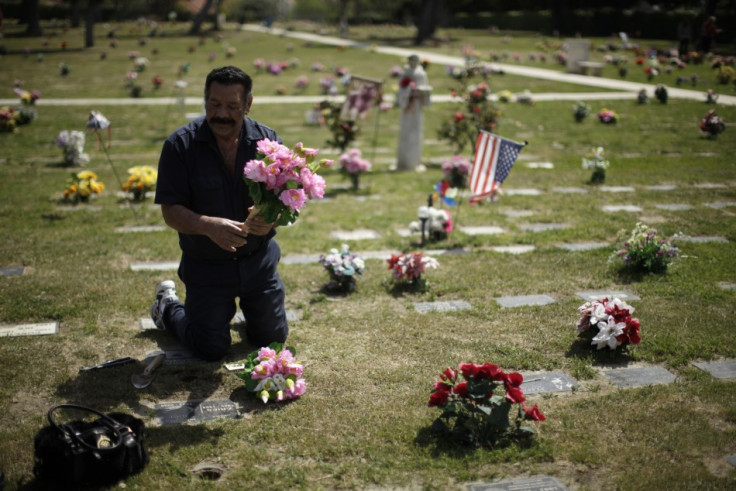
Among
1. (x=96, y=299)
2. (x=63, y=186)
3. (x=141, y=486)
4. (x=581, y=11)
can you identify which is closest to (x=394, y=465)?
(x=141, y=486)

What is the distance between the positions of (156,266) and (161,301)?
165 cm

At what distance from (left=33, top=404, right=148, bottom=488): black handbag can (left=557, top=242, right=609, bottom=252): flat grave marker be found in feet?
17.0

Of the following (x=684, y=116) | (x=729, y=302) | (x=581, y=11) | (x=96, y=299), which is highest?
(x=581, y=11)

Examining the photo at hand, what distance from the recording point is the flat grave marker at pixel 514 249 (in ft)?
23.5

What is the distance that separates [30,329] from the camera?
16.8ft

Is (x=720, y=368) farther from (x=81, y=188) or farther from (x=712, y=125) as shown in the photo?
(x=712, y=125)

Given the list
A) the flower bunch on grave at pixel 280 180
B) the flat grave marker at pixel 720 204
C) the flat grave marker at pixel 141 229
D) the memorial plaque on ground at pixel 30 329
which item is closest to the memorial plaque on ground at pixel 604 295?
the flower bunch on grave at pixel 280 180

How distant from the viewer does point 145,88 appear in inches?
918

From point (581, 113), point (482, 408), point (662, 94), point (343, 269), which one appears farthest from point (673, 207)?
point (662, 94)

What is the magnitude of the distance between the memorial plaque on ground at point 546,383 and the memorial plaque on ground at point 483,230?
3544 mm

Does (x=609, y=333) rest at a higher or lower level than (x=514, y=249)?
higher

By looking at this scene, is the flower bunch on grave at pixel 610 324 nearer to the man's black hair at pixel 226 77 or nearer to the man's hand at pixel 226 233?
the man's hand at pixel 226 233

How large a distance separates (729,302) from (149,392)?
15.2 feet

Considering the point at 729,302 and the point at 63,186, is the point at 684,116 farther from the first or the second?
the point at 63,186
